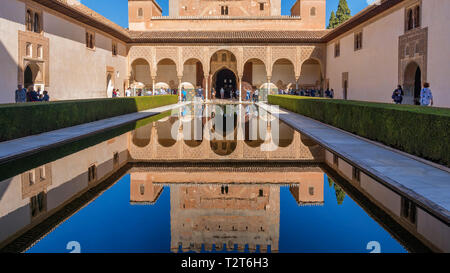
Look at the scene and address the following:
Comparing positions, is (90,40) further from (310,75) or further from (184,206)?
(184,206)

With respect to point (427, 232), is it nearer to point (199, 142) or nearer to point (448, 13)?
point (199, 142)

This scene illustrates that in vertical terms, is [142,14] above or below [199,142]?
above

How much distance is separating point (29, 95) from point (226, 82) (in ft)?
76.6

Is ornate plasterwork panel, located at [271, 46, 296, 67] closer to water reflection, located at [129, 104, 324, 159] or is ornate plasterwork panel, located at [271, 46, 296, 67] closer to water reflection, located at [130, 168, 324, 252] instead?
water reflection, located at [129, 104, 324, 159]

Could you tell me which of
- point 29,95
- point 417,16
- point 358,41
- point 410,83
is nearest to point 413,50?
point 417,16

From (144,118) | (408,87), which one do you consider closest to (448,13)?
(408,87)

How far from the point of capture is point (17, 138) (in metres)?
9.58

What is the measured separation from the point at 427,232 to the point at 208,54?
28090 mm

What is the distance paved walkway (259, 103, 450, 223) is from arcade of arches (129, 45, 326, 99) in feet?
72.3

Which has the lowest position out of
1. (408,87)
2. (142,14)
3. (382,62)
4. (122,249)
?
(122,249)

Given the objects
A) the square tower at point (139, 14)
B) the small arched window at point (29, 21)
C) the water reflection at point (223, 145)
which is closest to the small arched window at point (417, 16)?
the water reflection at point (223, 145)

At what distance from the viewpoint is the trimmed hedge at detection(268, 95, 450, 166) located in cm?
630

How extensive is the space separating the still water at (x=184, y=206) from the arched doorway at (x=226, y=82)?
30.0 m
